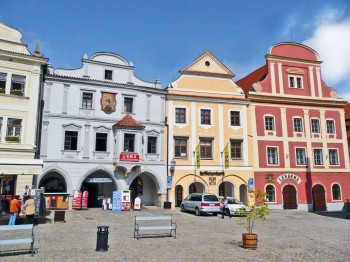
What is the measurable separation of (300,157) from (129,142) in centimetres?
1748

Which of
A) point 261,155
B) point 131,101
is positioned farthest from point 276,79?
point 131,101

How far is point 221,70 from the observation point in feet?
110

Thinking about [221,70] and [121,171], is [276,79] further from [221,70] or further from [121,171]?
[121,171]

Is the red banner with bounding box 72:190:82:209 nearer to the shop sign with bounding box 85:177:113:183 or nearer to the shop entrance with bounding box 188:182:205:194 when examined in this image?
the shop sign with bounding box 85:177:113:183

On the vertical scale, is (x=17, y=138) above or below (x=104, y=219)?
above

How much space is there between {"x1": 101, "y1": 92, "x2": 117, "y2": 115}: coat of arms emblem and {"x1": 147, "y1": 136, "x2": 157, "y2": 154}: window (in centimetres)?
418

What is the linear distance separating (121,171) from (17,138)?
27.8 feet

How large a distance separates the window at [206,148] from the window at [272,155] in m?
6.04

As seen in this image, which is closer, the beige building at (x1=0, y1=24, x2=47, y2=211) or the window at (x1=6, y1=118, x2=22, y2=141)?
the beige building at (x1=0, y1=24, x2=47, y2=211)

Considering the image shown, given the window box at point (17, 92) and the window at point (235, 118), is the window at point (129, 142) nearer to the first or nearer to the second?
the window box at point (17, 92)

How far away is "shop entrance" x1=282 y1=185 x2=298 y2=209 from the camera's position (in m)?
32.6

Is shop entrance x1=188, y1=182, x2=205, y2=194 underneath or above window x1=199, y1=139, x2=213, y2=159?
underneath

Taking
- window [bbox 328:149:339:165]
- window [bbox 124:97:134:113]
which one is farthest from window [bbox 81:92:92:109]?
window [bbox 328:149:339:165]

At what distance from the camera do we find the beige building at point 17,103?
77.4 ft
